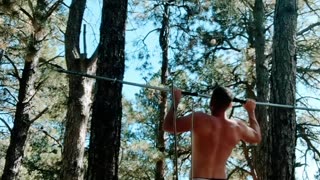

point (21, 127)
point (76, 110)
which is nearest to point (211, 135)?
point (76, 110)

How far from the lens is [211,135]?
3039 mm

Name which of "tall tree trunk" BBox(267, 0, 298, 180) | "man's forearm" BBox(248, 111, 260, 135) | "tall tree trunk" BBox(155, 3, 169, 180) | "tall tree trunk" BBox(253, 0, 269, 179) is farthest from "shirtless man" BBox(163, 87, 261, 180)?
"tall tree trunk" BBox(155, 3, 169, 180)

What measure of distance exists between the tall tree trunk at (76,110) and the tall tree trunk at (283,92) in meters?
2.48

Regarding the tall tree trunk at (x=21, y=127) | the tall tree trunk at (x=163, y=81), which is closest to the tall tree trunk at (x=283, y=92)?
the tall tree trunk at (x=21, y=127)

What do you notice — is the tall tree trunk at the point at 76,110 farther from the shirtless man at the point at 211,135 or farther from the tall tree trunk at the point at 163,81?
the tall tree trunk at the point at 163,81

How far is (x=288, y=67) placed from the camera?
178 inches

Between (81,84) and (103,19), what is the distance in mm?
2079

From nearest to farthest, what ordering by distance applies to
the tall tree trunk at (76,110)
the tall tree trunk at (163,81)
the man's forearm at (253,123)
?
the man's forearm at (253,123), the tall tree trunk at (76,110), the tall tree trunk at (163,81)

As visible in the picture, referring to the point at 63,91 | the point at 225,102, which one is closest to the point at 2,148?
the point at 63,91

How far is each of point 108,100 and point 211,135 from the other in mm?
1030

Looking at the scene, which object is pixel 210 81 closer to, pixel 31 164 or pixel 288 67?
pixel 288 67

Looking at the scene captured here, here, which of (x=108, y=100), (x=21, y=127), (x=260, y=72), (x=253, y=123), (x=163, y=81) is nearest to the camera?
(x=253, y=123)

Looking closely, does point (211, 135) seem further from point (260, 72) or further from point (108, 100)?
point (260, 72)

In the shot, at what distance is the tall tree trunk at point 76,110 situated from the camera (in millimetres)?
5660
